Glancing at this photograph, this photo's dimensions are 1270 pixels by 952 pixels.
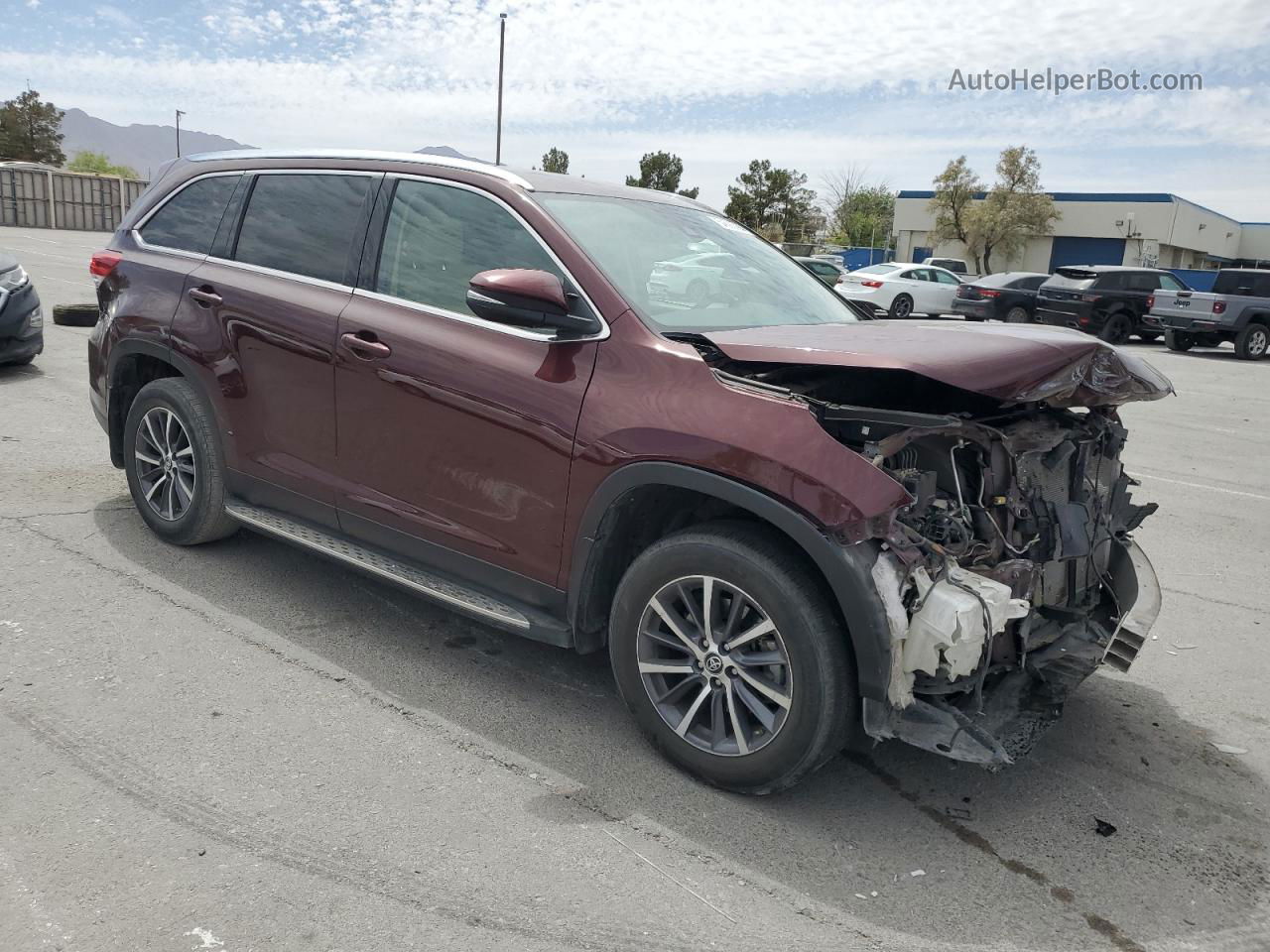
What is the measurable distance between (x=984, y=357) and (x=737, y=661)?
3.86 ft

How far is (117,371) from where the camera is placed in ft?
16.9

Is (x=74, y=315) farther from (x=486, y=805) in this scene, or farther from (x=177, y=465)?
(x=486, y=805)

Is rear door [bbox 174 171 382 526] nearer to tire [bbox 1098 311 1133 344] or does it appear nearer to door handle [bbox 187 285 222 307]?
door handle [bbox 187 285 222 307]

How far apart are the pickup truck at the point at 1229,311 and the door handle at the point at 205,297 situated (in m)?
20.6

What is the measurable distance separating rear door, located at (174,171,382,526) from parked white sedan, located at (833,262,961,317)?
2294cm

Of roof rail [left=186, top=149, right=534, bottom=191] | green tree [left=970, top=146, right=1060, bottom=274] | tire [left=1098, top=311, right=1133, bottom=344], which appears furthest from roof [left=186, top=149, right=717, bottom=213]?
green tree [left=970, top=146, right=1060, bottom=274]

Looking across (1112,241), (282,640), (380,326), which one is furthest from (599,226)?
(1112,241)

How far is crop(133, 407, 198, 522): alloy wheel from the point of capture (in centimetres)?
488

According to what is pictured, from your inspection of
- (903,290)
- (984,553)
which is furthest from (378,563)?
(903,290)

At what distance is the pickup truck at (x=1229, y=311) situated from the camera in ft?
66.8

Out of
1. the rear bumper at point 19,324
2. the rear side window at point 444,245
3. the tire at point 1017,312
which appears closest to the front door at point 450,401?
the rear side window at point 444,245

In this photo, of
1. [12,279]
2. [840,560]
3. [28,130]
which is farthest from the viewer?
[28,130]

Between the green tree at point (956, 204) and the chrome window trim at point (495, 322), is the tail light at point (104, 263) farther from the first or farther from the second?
A: the green tree at point (956, 204)

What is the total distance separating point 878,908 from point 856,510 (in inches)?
41.6
